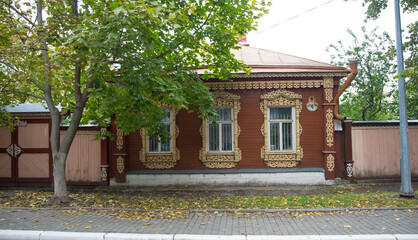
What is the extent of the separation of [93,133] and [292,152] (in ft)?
23.6

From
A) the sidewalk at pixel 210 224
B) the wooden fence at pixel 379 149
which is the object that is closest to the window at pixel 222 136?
the sidewalk at pixel 210 224

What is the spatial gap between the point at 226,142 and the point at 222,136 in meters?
0.26

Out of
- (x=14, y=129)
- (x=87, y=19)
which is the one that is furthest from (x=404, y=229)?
(x=14, y=129)

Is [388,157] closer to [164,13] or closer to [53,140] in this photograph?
[164,13]

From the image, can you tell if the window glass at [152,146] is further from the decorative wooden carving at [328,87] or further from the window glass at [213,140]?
the decorative wooden carving at [328,87]

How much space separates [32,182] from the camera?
975 cm

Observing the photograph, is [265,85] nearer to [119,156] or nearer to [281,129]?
[281,129]

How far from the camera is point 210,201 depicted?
7559 mm

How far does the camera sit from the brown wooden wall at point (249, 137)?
9.70m

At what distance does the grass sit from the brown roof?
4.20m

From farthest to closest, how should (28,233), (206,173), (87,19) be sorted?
1. (206,173)
2. (87,19)
3. (28,233)

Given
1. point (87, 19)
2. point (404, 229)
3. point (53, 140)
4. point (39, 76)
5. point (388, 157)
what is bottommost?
point (404, 229)

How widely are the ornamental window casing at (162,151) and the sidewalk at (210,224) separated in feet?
11.1

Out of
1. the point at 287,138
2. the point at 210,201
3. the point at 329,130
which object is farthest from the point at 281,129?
the point at 210,201
